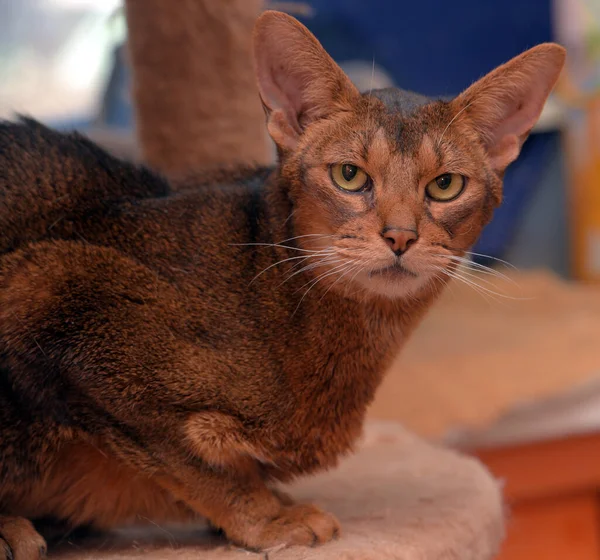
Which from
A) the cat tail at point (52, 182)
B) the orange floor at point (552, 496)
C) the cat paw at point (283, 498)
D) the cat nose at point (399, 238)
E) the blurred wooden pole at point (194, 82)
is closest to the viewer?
the cat nose at point (399, 238)

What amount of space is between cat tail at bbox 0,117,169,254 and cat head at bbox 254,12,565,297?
0.24 meters

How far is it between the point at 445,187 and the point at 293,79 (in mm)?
250

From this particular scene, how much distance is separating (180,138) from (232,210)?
68 cm

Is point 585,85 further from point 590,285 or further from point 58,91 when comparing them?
point 58,91

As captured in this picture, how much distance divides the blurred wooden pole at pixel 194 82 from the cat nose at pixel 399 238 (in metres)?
0.75

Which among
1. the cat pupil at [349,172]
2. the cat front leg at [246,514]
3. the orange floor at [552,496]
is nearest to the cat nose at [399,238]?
the cat pupil at [349,172]

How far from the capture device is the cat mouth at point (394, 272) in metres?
0.99

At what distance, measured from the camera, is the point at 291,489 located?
138cm

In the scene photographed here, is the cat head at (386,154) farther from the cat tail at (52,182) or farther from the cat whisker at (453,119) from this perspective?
the cat tail at (52,182)

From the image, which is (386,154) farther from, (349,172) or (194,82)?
(194,82)

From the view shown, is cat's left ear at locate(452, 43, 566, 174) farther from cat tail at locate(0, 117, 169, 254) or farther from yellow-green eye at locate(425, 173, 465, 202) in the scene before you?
cat tail at locate(0, 117, 169, 254)

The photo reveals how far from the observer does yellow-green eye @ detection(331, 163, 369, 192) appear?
1027mm

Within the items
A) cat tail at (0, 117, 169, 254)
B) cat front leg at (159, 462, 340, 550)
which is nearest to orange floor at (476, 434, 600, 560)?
cat front leg at (159, 462, 340, 550)

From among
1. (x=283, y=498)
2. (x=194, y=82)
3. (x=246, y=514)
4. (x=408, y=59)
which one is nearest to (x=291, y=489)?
(x=283, y=498)
